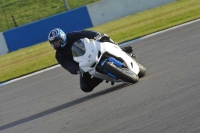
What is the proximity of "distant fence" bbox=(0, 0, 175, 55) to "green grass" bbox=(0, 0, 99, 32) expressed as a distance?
5406mm

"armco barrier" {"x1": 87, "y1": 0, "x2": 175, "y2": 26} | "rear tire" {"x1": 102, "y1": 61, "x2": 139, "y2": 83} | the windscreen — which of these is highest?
the windscreen

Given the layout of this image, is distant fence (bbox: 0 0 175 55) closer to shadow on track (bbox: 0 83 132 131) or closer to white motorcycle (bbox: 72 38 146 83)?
shadow on track (bbox: 0 83 132 131)

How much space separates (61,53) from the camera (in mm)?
10266

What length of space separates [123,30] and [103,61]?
1241cm

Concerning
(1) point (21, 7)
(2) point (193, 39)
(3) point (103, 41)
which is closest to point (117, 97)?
(3) point (103, 41)

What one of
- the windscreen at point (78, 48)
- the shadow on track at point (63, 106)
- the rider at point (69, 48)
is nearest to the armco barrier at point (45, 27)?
the rider at point (69, 48)

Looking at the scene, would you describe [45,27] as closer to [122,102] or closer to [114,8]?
[114,8]

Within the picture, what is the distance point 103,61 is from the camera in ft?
31.0

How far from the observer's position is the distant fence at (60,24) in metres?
24.7

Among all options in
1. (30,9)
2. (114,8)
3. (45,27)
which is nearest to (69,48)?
(45,27)

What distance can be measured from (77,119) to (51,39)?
6.76 ft

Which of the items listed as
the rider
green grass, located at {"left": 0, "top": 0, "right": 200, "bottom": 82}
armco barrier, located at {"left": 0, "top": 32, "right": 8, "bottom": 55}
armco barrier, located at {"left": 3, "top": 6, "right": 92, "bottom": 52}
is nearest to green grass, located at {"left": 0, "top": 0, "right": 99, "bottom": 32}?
armco barrier, located at {"left": 3, "top": 6, "right": 92, "bottom": 52}

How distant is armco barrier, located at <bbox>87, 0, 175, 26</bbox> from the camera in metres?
25.8

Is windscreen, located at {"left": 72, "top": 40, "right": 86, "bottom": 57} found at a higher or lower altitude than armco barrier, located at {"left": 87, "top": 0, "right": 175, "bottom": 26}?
higher
